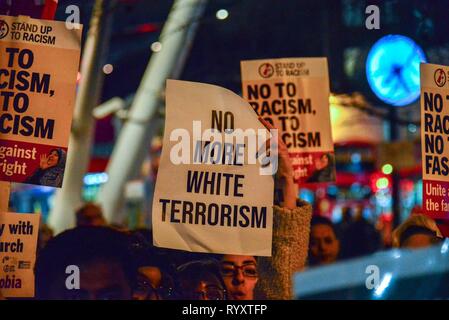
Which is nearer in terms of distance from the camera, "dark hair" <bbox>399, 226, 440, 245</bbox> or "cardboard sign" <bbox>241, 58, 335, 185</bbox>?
"dark hair" <bbox>399, 226, 440, 245</bbox>

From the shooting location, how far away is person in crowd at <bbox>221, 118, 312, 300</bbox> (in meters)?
5.50

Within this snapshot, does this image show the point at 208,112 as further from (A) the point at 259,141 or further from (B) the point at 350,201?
(B) the point at 350,201

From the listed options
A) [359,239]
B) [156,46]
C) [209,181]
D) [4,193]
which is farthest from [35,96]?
[359,239]

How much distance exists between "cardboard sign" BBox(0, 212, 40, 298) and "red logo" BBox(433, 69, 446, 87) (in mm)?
2443

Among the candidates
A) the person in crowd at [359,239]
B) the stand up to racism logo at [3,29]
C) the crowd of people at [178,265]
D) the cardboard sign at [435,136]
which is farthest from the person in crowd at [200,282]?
the person in crowd at [359,239]

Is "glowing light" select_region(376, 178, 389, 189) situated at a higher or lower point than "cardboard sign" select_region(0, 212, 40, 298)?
higher

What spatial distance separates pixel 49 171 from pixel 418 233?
241cm

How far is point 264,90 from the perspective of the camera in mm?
6699

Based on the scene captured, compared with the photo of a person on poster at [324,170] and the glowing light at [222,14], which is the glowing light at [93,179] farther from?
the photo of a person on poster at [324,170]

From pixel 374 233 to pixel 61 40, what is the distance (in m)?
10.0

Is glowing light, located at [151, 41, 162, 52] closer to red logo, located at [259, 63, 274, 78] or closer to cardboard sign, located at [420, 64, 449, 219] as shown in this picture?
red logo, located at [259, 63, 274, 78]

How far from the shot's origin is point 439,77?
5.95 metres

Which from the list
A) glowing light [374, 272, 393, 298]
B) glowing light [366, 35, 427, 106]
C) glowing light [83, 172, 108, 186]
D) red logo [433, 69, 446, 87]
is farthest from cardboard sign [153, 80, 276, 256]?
glowing light [83, 172, 108, 186]

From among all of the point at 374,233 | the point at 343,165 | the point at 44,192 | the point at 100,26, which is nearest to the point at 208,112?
the point at 100,26
